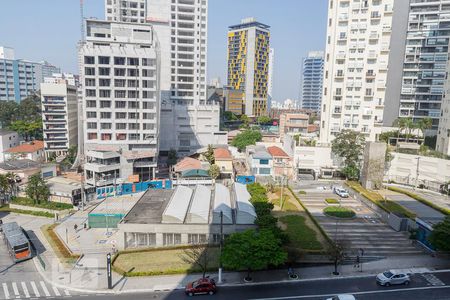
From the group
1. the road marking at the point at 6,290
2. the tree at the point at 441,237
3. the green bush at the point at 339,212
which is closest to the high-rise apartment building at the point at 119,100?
the road marking at the point at 6,290

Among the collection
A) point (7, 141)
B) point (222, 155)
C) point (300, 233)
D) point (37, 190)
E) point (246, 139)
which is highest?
point (246, 139)

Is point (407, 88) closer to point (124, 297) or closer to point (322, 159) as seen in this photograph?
point (322, 159)

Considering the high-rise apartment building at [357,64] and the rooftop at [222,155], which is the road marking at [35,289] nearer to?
the rooftop at [222,155]

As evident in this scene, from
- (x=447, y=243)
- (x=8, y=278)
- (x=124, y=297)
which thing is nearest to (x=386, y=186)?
(x=447, y=243)

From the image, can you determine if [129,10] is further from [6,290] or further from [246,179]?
[6,290]

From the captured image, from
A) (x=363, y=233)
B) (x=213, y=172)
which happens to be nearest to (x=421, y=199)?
(x=363, y=233)

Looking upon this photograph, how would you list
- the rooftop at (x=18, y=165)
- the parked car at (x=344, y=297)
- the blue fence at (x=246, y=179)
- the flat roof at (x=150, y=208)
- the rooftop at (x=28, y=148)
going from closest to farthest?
the parked car at (x=344, y=297), the flat roof at (x=150, y=208), the rooftop at (x=18, y=165), the blue fence at (x=246, y=179), the rooftop at (x=28, y=148)
